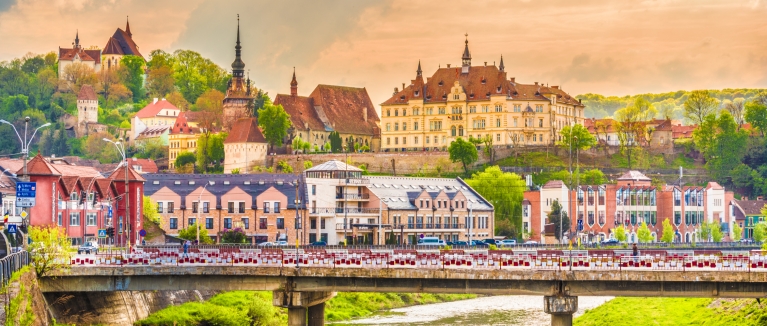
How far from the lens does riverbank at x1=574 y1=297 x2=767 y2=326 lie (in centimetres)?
7262

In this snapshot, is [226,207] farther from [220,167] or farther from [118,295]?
[220,167]

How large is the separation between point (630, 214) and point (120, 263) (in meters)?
95.7

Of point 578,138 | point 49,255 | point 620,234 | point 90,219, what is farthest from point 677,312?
point 578,138

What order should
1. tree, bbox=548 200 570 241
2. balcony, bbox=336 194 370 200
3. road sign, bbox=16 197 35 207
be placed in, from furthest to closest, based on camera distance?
tree, bbox=548 200 570 241 < balcony, bbox=336 194 370 200 < road sign, bbox=16 197 35 207

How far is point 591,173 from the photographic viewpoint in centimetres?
17538

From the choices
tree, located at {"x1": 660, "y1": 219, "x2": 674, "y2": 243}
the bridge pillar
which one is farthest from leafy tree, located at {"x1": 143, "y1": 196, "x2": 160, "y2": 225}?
the bridge pillar

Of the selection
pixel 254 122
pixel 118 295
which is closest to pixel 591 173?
pixel 254 122

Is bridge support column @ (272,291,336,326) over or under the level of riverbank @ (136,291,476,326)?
over

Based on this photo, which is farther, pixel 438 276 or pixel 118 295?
pixel 118 295

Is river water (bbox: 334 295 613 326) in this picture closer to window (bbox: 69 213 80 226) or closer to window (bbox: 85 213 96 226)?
window (bbox: 69 213 80 226)

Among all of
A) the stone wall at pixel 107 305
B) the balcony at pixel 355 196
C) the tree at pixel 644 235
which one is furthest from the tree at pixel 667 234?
the stone wall at pixel 107 305

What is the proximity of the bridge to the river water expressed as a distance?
757 inches

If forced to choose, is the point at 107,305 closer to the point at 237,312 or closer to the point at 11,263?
the point at 237,312

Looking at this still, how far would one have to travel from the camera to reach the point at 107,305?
68.9 meters
